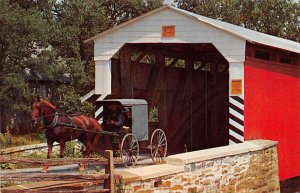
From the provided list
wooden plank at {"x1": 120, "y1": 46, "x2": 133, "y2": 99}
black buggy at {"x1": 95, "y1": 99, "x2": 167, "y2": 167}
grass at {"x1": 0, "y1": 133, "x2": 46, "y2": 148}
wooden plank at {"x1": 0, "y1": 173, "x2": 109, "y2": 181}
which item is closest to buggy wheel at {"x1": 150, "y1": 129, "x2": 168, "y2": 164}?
black buggy at {"x1": 95, "y1": 99, "x2": 167, "y2": 167}

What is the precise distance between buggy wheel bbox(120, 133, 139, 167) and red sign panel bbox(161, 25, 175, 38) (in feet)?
12.1

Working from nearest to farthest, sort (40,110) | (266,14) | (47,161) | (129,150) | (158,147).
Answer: (47,161) < (40,110) < (129,150) < (158,147) < (266,14)

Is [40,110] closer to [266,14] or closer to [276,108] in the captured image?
[276,108]

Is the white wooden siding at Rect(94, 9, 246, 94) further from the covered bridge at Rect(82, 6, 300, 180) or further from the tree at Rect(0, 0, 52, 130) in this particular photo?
the tree at Rect(0, 0, 52, 130)

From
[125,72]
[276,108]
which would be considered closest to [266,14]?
[276,108]

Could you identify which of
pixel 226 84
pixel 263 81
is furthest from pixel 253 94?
pixel 226 84

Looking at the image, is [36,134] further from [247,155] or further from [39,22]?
[247,155]

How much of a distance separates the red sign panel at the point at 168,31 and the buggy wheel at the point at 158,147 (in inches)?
110

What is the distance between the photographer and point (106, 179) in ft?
33.6

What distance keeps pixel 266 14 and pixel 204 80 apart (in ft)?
77.7

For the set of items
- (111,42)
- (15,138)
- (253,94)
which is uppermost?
(111,42)

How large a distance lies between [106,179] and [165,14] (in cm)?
731

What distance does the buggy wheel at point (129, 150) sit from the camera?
44.4 feet

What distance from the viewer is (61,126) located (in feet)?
43.6
